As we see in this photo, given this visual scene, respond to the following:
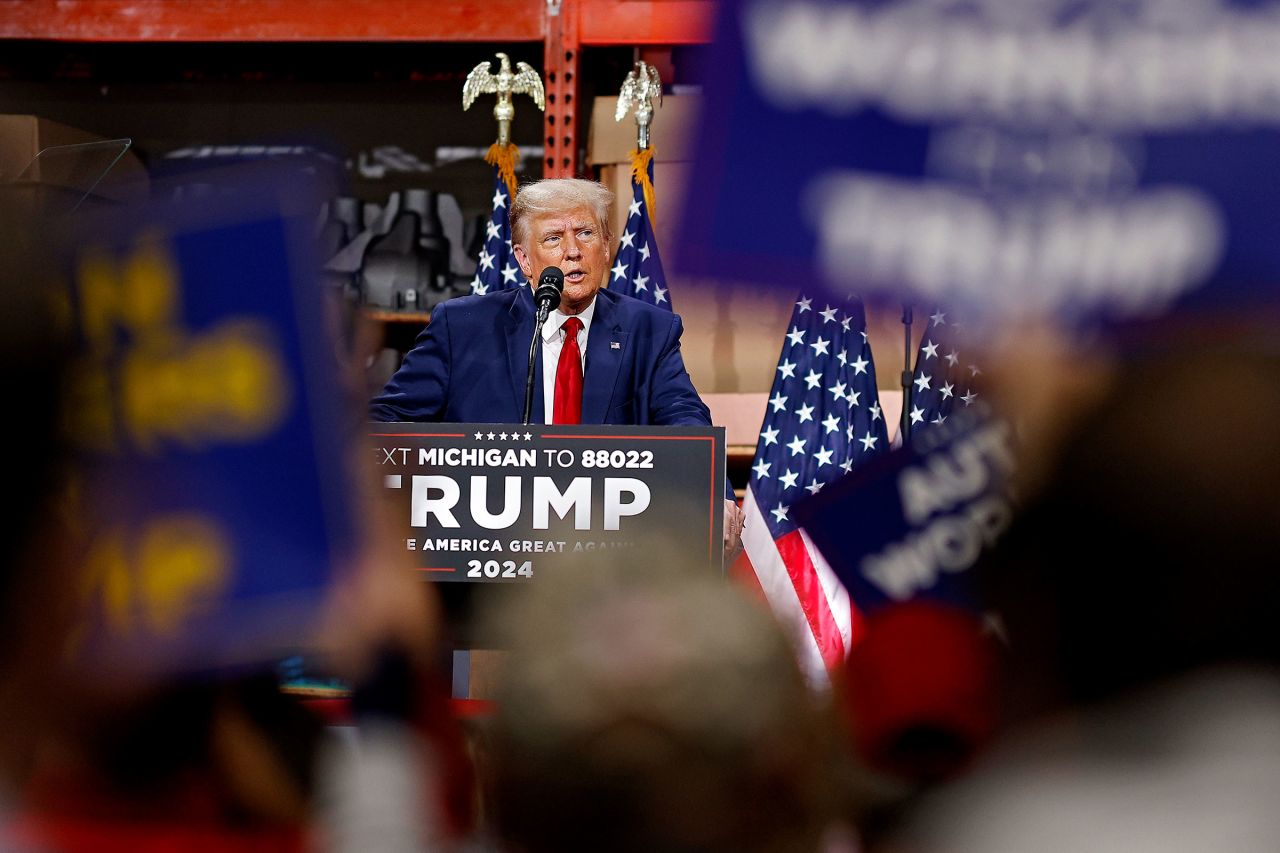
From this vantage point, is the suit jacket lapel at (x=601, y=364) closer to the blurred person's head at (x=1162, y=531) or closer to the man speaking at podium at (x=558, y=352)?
the man speaking at podium at (x=558, y=352)

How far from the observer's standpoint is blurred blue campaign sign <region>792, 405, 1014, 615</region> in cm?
82

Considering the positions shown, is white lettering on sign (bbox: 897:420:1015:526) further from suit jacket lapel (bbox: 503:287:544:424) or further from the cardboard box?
suit jacket lapel (bbox: 503:287:544:424)

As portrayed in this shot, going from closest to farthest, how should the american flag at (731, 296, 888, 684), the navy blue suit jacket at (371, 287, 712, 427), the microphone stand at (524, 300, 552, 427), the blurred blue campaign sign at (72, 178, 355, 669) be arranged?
the blurred blue campaign sign at (72, 178, 355, 669) → the microphone stand at (524, 300, 552, 427) → the navy blue suit jacket at (371, 287, 712, 427) → the american flag at (731, 296, 888, 684)

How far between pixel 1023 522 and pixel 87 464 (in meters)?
0.47

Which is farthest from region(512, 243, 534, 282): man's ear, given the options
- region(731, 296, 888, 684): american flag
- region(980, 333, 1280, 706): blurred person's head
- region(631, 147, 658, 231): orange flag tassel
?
region(980, 333, 1280, 706): blurred person's head

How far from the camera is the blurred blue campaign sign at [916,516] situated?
82cm

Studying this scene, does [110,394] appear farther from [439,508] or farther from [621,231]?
[621,231]

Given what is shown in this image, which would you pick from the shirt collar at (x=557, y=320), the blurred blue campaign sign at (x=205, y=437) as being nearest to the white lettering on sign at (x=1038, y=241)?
the blurred blue campaign sign at (x=205, y=437)

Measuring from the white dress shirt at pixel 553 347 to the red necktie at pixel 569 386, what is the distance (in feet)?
0.04

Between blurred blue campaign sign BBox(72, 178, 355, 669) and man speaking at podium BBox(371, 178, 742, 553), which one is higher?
blurred blue campaign sign BBox(72, 178, 355, 669)

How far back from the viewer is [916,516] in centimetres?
88

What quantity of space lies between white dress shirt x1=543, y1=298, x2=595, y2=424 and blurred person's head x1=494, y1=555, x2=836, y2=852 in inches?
83.5

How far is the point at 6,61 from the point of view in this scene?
5469 millimetres

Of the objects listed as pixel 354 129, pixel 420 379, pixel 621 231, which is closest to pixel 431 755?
pixel 420 379
